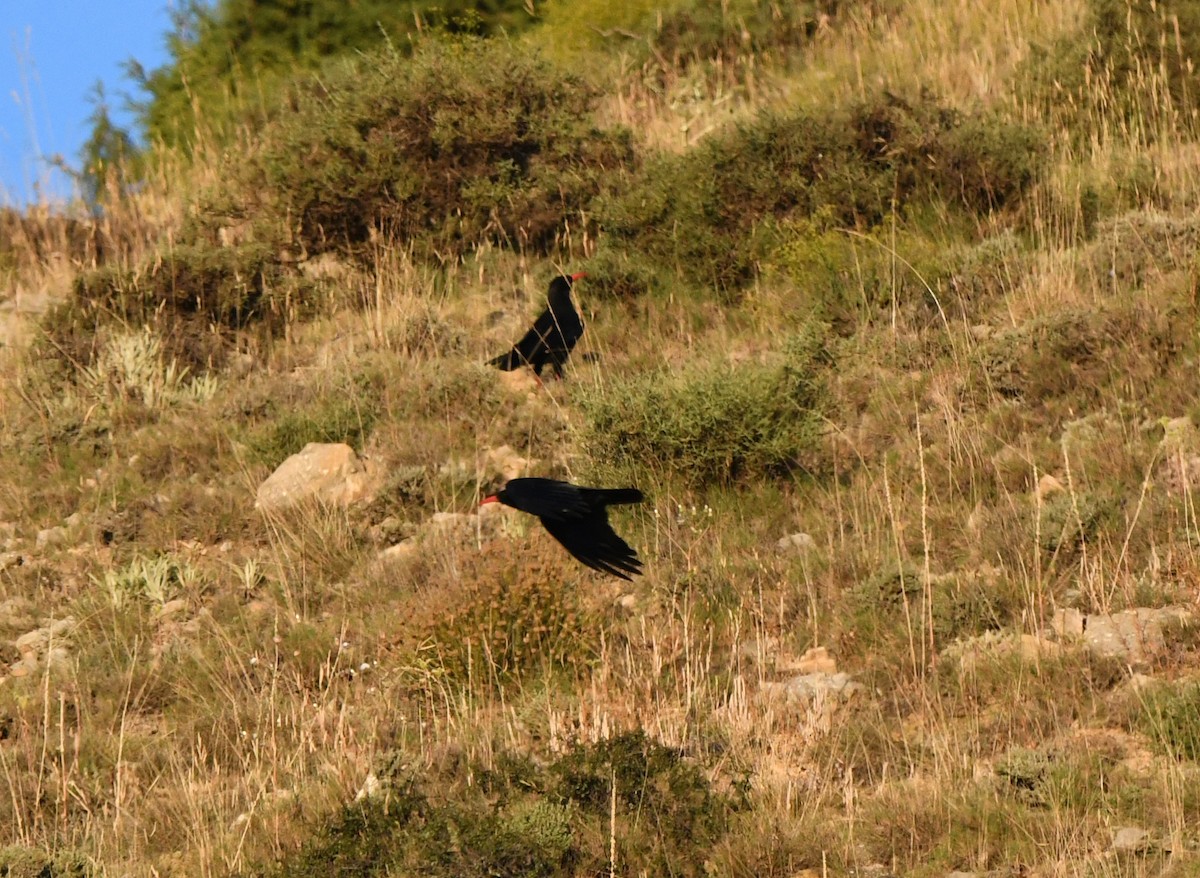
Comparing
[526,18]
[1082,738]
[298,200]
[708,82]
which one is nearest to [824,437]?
[1082,738]

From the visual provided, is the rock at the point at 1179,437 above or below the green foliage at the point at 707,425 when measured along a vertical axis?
below

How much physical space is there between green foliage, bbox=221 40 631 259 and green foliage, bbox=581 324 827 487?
3.29m

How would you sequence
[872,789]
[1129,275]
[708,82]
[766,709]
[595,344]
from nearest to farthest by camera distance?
[872,789], [766,709], [1129,275], [595,344], [708,82]

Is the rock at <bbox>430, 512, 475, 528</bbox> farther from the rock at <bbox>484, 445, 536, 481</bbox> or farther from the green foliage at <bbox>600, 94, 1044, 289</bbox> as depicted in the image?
the green foliage at <bbox>600, 94, 1044, 289</bbox>

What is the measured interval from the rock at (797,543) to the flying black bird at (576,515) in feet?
4.30

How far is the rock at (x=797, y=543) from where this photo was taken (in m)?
7.22

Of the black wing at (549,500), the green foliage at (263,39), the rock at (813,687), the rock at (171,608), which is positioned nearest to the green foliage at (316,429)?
the rock at (171,608)

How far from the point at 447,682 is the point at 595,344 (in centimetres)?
392

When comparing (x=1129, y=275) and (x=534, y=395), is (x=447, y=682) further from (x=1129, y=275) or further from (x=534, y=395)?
(x=1129, y=275)

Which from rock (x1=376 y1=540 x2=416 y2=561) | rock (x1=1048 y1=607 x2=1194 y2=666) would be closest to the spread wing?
rock (x1=376 y1=540 x2=416 y2=561)

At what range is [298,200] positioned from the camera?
1116cm

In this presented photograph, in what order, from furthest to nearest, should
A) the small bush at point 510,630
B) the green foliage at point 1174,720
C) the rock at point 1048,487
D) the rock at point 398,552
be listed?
the rock at point 398,552 → the rock at point 1048,487 → the small bush at point 510,630 → the green foliage at point 1174,720

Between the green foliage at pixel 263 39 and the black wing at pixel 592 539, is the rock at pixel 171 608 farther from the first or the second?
the green foliage at pixel 263 39

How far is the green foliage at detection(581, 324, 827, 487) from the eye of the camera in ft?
25.3
